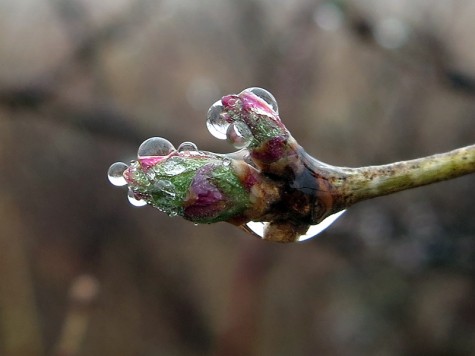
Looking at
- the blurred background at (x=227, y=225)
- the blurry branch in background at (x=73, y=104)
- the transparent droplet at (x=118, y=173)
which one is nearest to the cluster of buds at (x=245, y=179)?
the transparent droplet at (x=118, y=173)

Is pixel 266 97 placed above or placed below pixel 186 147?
above

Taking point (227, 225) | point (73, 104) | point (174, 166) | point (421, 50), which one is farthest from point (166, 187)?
point (227, 225)

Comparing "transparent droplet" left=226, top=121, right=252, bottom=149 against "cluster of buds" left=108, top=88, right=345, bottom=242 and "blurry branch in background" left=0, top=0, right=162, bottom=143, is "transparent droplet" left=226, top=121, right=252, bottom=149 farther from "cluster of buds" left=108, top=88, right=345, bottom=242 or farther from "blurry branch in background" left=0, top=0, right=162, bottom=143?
"blurry branch in background" left=0, top=0, right=162, bottom=143

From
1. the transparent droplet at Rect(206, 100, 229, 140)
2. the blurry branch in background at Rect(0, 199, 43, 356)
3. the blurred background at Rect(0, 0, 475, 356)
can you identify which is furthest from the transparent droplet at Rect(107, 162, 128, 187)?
the blurred background at Rect(0, 0, 475, 356)

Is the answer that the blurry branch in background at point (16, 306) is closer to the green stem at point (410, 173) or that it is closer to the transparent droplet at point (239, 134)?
the transparent droplet at point (239, 134)

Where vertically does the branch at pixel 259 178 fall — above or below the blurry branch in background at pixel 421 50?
below

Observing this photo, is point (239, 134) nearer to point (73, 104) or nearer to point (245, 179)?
point (245, 179)

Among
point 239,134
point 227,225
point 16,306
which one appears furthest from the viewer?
point 227,225

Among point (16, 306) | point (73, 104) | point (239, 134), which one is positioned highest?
point (73, 104)
